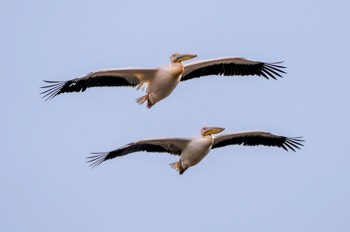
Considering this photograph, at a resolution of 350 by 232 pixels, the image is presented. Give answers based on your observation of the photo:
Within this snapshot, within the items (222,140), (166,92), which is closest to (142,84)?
(166,92)

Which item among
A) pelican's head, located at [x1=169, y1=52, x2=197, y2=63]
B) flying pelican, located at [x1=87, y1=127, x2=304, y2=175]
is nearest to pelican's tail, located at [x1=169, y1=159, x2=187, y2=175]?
flying pelican, located at [x1=87, y1=127, x2=304, y2=175]

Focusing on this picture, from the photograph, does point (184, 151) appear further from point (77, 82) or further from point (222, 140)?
point (77, 82)

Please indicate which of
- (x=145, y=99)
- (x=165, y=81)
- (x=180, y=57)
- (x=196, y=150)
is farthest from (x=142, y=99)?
(x=196, y=150)

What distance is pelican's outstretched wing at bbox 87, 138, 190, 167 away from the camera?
1994 centimetres

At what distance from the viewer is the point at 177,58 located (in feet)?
65.8

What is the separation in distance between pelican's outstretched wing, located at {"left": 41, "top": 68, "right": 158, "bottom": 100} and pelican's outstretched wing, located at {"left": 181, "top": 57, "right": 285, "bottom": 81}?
0.84 metres

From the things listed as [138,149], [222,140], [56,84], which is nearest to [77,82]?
[56,84]

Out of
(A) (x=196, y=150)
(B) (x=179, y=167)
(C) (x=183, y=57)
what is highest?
(C) (x=183, y=57)

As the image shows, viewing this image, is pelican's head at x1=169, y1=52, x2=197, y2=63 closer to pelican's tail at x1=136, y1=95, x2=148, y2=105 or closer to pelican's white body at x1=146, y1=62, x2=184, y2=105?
pelican's white body at x1=146, y1=62, x2=184, y2=105

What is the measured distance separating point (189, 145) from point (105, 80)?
5.86 feet

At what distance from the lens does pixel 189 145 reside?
20.1 meters

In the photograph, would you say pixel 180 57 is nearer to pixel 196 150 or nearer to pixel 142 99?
pixel 142 99

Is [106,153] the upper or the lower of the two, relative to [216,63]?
lower

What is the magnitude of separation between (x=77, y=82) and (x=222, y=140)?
2.84 meters
